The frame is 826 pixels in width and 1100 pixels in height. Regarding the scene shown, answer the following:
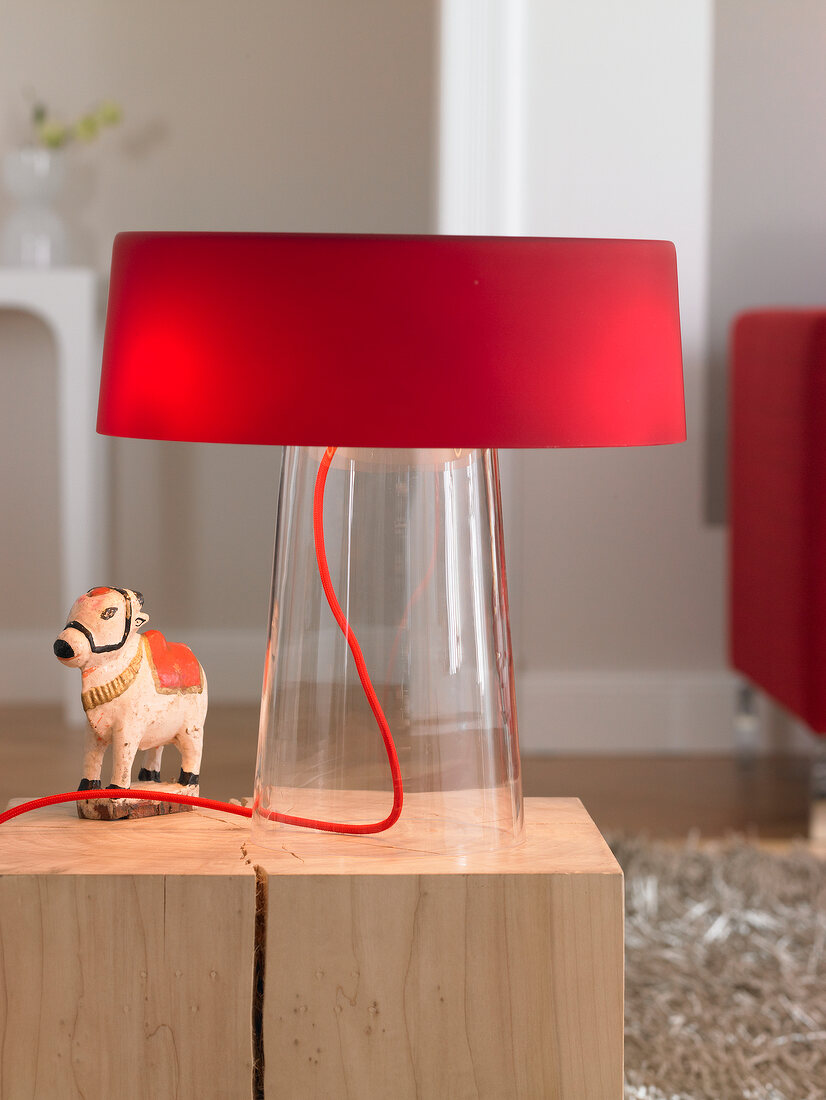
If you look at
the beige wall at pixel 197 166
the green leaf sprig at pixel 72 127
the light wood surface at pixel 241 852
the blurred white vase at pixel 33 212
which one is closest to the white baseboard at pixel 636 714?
the beige wall at pixel 197 166

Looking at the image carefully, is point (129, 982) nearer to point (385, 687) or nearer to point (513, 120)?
point (385, 687)

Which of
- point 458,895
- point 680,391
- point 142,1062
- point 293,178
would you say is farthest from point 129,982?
point 293,178

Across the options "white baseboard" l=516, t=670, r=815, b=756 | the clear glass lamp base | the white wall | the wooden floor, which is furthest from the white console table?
the clear glass lamp base

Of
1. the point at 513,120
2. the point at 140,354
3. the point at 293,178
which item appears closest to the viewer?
the point at 140,354

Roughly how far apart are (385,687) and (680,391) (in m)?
0.24

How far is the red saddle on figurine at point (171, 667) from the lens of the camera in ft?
2.71

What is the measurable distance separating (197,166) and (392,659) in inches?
→ 78.0

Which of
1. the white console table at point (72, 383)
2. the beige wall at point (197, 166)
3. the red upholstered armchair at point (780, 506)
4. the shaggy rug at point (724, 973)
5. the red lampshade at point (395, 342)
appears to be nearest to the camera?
the red lampshade at point (395, 342)

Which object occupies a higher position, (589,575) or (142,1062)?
(589,575)

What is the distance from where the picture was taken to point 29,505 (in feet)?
8.32

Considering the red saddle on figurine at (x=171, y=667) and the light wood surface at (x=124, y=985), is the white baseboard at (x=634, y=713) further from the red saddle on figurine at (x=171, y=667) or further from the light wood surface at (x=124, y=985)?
the light wood surface at (x=124, y=985)

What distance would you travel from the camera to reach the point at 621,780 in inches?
78.0

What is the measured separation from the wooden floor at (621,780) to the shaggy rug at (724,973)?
135 millimetres

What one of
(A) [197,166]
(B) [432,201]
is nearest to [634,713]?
(B) [432,201]
